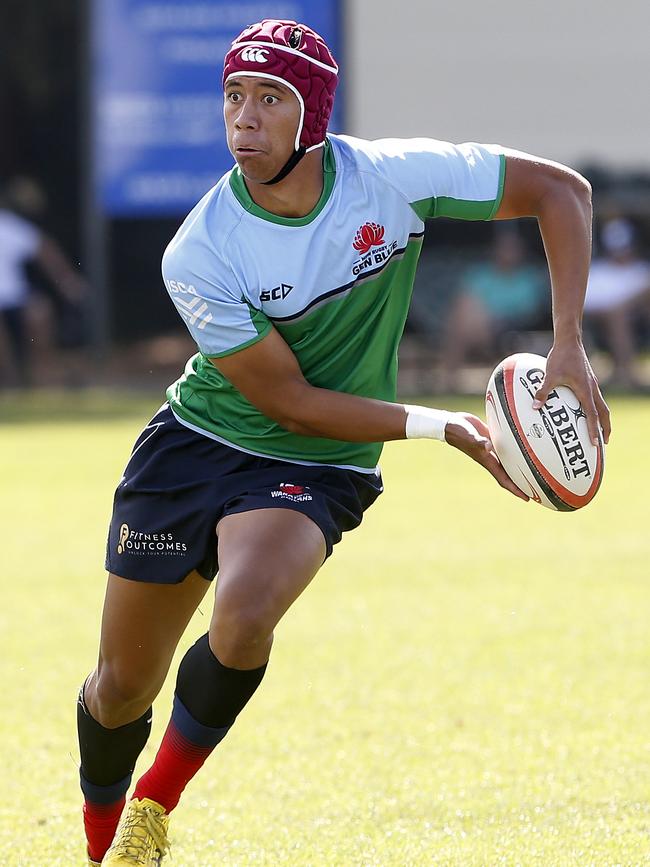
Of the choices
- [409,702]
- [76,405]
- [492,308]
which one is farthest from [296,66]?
[492,308]

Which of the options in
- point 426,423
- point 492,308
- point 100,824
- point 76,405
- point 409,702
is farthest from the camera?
point 492,308

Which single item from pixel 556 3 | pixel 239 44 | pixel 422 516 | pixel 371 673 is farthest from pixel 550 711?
pixel 556 3

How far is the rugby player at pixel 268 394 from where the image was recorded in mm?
4180

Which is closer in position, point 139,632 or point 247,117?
point 247,117

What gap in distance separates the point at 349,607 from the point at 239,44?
4.07 metres

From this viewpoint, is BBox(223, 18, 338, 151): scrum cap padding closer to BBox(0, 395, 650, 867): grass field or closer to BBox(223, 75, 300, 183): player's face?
BBox(223, 75, 300, 183): player's face

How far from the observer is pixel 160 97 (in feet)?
61.0

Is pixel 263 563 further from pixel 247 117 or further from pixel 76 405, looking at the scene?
pixel 76 405

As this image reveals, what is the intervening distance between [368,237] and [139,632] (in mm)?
1238

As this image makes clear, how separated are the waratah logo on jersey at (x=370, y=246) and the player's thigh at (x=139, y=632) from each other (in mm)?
963

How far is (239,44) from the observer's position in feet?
13.9

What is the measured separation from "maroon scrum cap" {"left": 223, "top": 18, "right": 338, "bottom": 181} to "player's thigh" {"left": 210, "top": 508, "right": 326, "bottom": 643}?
37.5 inches

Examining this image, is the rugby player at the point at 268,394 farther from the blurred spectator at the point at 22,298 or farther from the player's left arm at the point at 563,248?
the blurred spectator at the point at 22,298

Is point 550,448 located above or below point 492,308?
above
